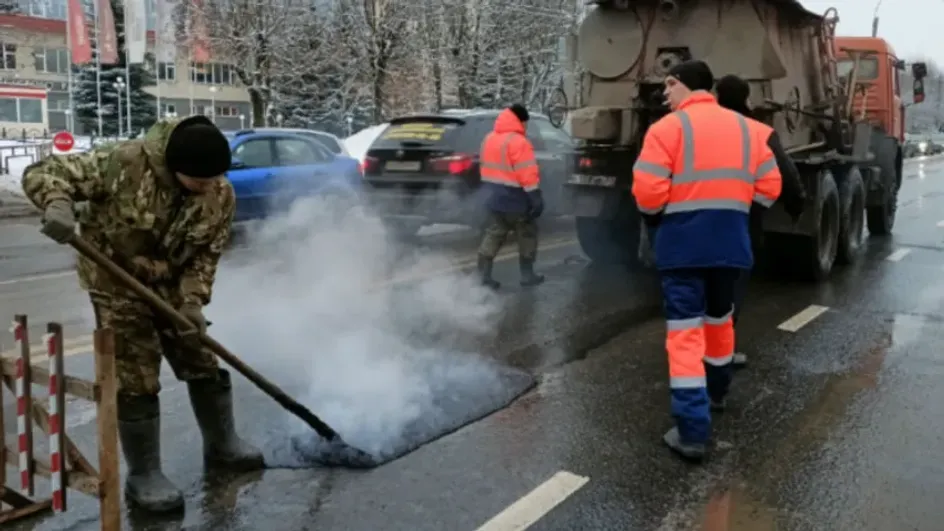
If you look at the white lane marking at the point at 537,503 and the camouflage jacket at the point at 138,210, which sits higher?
the camouflage jacket at the point at 138,210

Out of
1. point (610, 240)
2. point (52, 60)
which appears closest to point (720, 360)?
point (610, 240)

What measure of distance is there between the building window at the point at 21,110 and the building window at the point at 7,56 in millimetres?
4786

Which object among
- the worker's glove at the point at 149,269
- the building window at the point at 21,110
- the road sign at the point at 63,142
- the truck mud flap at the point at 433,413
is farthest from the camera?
the building window at the point at 21,110

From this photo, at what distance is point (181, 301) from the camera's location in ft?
12.8

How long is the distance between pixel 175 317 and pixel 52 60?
194 feet

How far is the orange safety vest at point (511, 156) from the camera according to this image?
8492 mm

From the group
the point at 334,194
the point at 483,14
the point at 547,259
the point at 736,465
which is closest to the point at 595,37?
the point at 547,259

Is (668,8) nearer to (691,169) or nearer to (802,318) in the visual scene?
(802,318)

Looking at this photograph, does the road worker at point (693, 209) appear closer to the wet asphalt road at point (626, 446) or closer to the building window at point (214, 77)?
the wet asphalt road at point (626, 446)

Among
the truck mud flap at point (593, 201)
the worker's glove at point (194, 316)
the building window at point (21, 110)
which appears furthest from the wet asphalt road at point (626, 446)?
the building window at point (21, 110)

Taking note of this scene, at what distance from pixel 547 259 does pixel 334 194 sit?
3046 mm

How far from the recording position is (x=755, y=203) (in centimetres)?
490

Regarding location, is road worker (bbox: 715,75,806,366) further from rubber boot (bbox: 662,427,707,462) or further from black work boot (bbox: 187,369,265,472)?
black work boot (bbox: 187,369,265,472)

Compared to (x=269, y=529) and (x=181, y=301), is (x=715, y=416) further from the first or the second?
(x=181, y=301)
